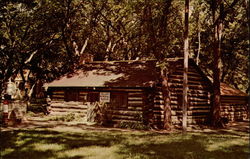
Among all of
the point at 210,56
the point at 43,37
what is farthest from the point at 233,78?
the point at 43,37

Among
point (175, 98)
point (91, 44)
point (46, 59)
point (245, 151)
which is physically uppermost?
point (91, 44)

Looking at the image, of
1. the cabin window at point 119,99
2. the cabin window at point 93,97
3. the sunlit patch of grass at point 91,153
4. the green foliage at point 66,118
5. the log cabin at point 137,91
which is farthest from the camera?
the cabin window at point 93,97

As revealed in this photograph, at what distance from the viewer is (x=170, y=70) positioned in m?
21.7

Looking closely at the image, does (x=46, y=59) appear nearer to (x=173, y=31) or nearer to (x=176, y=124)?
(x=173, y=31)

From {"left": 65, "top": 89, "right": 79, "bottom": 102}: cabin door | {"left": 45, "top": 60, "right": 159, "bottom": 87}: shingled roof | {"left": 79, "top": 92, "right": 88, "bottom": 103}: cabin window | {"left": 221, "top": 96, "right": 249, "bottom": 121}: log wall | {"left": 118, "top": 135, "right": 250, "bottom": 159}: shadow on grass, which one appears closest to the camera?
{"left": 118, "top": 135, "right": 250, "bottom": 159}: shadow on grass

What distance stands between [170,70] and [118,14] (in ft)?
32.9

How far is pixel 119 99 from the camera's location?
74.0ft

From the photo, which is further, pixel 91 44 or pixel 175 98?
pixel 91 44

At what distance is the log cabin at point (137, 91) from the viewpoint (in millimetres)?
21094

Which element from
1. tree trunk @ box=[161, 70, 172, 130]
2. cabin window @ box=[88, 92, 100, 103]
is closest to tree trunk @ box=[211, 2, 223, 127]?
tree trunk @ box=[161, 70, 172, 130]

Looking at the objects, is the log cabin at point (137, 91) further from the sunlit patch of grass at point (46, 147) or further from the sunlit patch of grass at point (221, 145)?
the sunlit patch of grass at point (46, 147)

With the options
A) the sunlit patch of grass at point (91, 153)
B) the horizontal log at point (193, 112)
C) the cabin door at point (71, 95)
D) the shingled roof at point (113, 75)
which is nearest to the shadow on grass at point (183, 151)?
the sunlit patch of grass at point (91, 153)

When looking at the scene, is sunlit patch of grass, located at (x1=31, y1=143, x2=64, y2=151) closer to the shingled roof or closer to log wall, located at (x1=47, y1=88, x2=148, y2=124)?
the shingled roof

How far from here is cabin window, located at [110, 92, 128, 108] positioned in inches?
875
